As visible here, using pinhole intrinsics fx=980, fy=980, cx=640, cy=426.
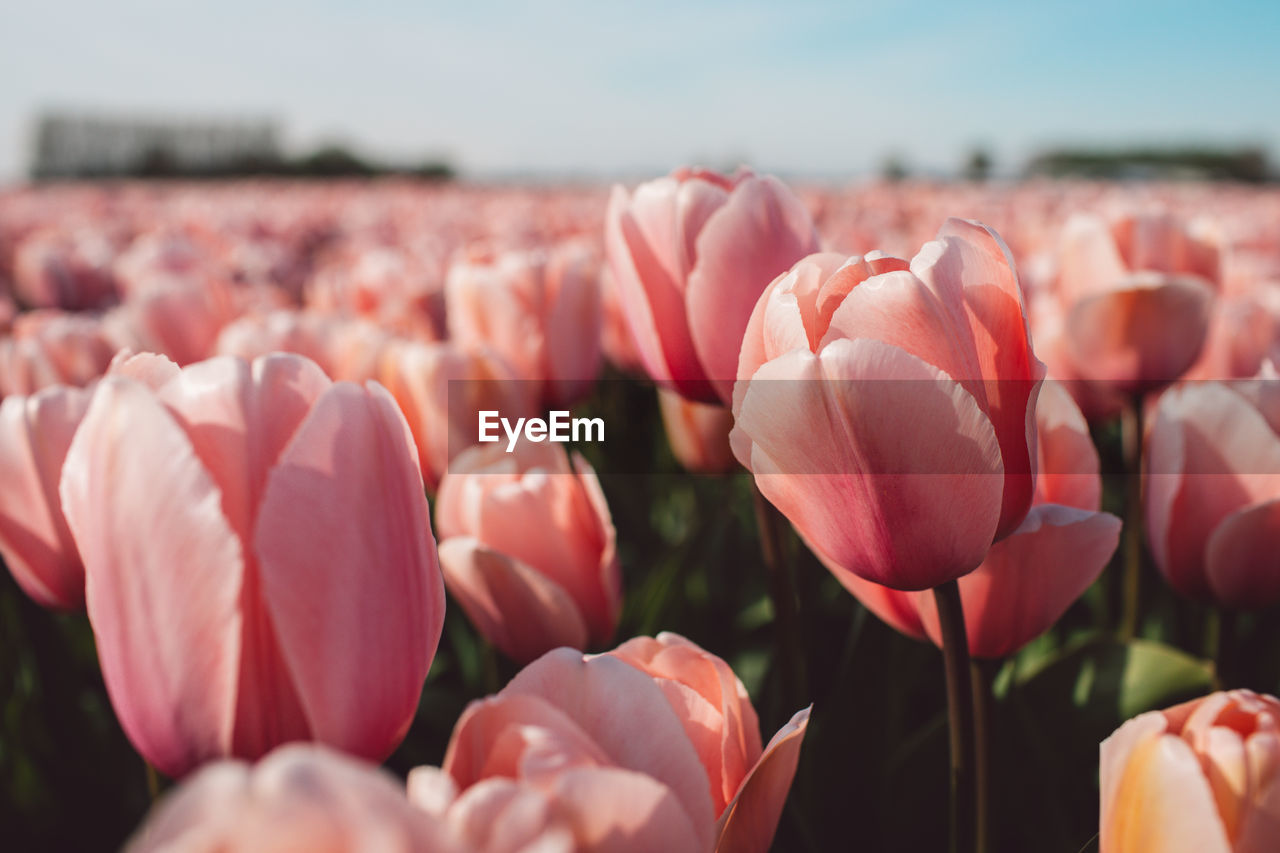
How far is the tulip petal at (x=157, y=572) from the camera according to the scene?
36 cm

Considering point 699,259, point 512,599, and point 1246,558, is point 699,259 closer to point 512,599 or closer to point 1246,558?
point 512,599

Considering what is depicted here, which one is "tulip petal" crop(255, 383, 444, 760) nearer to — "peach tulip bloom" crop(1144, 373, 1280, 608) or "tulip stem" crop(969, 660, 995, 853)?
"tulip stem" crop(969, 660, 995, 853)

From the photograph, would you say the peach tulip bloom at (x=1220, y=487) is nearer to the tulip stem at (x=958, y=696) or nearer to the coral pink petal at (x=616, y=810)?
the tulip stem at (x=958, y=696)

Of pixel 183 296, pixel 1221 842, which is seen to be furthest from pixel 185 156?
pixel 1221 842

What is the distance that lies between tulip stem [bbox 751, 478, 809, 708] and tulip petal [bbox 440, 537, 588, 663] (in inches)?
6.4

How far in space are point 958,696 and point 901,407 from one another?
19 centimetres

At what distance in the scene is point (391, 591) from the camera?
399mm

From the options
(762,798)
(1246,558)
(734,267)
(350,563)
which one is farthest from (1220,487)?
(350,563)

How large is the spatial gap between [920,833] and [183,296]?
1.19 m

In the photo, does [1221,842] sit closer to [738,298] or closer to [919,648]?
[738,298]

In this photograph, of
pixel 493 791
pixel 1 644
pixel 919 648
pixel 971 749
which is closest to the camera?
pixel 493 791

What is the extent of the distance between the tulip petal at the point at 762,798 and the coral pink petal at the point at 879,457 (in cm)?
11

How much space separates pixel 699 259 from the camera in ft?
2.21

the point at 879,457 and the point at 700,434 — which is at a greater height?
the point at 879,457
